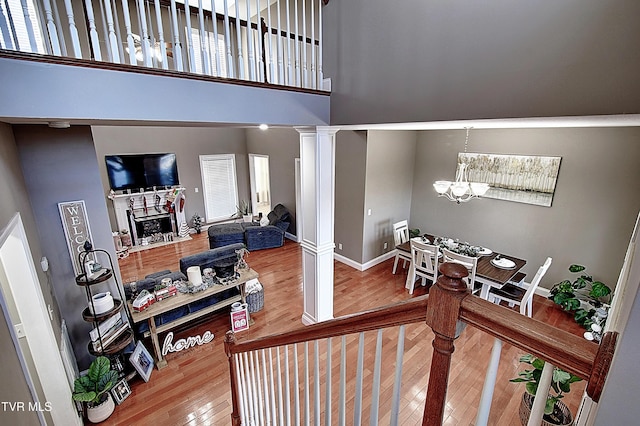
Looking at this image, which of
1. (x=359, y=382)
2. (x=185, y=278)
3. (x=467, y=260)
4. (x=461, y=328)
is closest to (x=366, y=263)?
(x=467, y=260)

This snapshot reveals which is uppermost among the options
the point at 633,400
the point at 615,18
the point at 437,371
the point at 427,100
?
the point at 615,18

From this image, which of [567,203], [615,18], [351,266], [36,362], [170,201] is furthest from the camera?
[170,201]

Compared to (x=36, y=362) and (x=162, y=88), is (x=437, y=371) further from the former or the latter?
(x=36, y=362)

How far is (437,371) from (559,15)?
1.93 meters

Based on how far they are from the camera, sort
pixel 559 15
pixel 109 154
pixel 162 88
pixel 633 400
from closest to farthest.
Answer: pixel 633 400, pixel 559 15, pixel 162 88, pixel 109 154

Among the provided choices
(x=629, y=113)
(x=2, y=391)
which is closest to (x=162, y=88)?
(x=2, y=391)

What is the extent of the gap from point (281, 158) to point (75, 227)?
497 cm

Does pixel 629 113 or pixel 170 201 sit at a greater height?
pixel 629 113

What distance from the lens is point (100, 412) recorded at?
2.78 meters

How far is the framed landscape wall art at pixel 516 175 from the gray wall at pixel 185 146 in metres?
5.93

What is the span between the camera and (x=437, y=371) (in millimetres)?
778

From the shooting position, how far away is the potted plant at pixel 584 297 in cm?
381

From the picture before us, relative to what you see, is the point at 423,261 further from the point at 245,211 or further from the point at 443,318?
the point at 245,211

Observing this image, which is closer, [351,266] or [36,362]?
[36,362]
